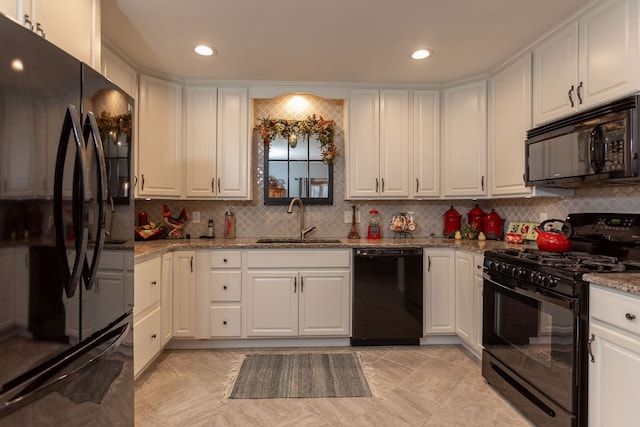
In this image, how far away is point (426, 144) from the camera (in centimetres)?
334

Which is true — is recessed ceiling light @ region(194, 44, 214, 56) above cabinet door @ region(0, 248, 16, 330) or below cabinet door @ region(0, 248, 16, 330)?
above

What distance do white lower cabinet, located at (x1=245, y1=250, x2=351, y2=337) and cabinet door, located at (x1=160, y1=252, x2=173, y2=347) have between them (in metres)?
0.62

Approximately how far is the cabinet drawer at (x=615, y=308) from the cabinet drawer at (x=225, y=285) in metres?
2.41

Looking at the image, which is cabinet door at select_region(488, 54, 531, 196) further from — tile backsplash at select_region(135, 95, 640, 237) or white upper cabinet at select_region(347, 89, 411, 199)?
white upper cabinet at select_region(347, 89, 411, 199)

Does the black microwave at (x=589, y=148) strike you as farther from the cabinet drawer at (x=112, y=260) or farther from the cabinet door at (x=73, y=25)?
the cabinet door at (x=73, y=25)

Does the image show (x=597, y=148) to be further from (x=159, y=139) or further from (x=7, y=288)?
(x=159, y=139)

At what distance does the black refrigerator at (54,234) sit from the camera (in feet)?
3.20

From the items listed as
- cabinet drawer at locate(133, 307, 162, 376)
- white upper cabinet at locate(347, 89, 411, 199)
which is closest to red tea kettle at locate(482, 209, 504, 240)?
white upper cabinet at locate(347, 89, 411, 199)

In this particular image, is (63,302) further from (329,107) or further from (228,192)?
(329,107)

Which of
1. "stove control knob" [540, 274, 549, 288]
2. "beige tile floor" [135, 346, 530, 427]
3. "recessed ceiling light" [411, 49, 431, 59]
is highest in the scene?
"recessed ceiling light" [411, 49, 431, 59]

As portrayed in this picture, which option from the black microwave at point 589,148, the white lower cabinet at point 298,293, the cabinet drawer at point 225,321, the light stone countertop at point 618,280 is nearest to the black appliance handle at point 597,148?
the black microwave at point 589,148

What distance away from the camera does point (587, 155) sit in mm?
1974

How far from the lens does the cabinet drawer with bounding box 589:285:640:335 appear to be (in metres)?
1.35

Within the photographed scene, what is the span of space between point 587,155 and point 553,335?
105 cm
